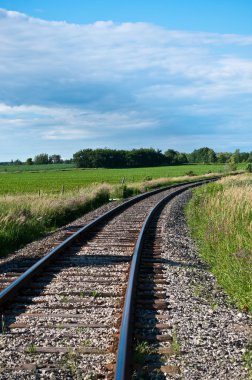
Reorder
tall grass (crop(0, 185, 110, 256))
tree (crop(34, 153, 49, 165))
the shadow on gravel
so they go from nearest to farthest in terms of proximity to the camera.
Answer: the shadow on gravel, tall grass (crop(0, 185, 110, 256)), tree (crop(34, 153, 49, 165))

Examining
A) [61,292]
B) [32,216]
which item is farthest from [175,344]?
[32,216]

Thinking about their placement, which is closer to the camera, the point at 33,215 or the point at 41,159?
the point at 33,215

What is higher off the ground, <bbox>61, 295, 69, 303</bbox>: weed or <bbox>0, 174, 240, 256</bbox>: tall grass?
<bbox>0, 174, 240, 256</bbox>: tall grass

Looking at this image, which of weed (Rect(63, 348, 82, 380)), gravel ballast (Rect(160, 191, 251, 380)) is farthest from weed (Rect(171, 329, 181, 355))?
weed (Rect(63, 348, 82, 380))

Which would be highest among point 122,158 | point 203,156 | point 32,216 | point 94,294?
point 203,156

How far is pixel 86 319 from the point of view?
5.47 meters

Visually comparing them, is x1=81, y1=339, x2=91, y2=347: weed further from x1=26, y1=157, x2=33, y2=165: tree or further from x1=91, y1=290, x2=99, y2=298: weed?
x1=26, y1=157, x2=33, y2=165: tree

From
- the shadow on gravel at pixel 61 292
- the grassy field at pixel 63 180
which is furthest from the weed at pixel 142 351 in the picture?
the grassy field at pixel 63 180

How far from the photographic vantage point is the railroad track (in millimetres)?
4211

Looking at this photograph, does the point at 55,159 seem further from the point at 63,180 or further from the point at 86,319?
the point at 86,319

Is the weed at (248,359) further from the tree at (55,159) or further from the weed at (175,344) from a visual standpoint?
the tree at (55,159)

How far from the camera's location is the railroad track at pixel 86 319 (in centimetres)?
421

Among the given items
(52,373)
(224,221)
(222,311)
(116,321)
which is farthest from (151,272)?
(52,373)

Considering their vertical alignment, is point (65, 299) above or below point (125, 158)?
below
